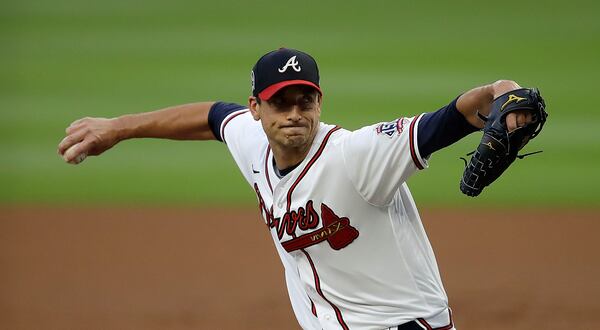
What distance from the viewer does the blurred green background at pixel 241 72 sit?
7418 millimetres

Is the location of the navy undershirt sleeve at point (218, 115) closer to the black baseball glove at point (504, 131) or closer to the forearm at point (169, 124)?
the forearm at point (169, 124)

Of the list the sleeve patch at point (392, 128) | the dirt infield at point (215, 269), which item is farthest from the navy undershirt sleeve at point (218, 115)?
the dirt infield at point (215, 269)

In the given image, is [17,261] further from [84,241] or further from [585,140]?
[585,140]

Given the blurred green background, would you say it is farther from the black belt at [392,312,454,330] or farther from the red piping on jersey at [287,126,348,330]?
the black belt at [392,312,454,330]

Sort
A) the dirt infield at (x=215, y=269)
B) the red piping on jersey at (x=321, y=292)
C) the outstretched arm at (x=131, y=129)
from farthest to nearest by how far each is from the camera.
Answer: the dirt infield at (x=215, y=269) → the outstretched arm at (x=131, y=129) → the red piping on jersey at (x=321, y=292)

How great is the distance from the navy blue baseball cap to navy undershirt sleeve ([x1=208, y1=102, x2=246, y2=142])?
0.51 m

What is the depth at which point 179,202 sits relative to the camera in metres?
7.20

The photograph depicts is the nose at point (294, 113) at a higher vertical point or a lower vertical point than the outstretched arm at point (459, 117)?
higher

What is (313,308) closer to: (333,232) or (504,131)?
(333,232)

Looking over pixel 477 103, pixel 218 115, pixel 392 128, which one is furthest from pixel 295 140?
pixel 218 115

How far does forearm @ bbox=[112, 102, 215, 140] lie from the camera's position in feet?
10.3

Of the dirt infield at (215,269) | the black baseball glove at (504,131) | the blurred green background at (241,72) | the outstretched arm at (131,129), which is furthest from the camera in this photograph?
the blurred green background at (241,72)

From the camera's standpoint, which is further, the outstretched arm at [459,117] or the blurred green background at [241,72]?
the blurred green background at [241,72]

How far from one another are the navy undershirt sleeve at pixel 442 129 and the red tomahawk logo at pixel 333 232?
356mm
